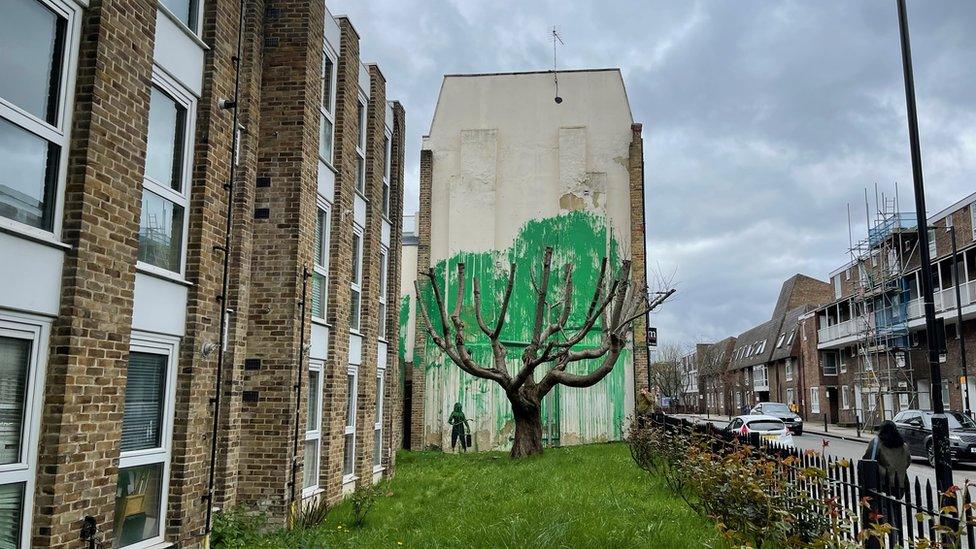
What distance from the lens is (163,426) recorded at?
24.5 feet

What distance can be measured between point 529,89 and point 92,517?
22.3 metres

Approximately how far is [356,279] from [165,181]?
6592 mm

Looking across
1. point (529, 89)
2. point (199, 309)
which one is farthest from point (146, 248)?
point (529, 89)

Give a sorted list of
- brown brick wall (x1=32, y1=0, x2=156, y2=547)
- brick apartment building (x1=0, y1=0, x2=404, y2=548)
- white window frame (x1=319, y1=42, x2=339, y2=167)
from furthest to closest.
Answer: white window frame (x1=319, y1=42, x2=339, y2=167) → brown brick wall (x1=32, y1=0, x2=156, y2=547) → brick apartment building (x1=0, y1=0, x2=404, y2=548)

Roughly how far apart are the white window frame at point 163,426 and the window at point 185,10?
335 cm

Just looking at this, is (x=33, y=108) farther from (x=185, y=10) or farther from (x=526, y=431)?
(x=526, y=431)

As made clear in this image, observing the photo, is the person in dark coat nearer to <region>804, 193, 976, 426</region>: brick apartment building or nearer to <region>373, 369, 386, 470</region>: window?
<region>373, 369, 386, 470</region>: window

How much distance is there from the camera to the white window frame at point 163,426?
7051mm

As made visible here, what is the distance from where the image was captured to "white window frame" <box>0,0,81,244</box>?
5625 millimetres

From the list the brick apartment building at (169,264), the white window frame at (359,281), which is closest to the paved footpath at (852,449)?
the white window frame at (359,281)

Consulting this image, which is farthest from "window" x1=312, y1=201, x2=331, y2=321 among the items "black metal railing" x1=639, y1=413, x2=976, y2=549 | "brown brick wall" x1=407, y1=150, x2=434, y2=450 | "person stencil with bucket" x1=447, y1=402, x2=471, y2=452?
"person stencil with bucket" x1=447, y1=402, x2=471, y2=452

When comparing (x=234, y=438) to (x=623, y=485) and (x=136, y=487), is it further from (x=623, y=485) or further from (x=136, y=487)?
(x=623, y=485)

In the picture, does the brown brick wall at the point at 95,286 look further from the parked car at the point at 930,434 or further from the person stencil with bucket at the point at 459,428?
the parked car at the point at 930,434

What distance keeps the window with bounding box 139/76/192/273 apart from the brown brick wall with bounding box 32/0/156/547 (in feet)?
2.15
